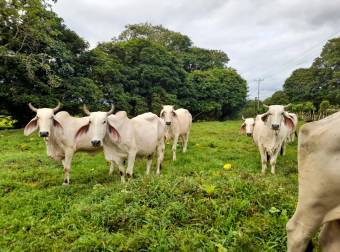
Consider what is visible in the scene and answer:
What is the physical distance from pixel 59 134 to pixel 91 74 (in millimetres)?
15706

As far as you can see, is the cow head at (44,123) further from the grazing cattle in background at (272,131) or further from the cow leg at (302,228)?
the cow leg at (302,228)

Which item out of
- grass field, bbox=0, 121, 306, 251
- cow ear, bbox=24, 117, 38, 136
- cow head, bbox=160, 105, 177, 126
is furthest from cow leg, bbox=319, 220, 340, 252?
cow head, bbox=160, 105, 177, 126

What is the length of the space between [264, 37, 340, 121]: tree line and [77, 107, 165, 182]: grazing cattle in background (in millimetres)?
29975

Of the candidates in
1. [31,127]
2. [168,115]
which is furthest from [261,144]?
[31,127]

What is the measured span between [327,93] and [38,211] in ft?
133

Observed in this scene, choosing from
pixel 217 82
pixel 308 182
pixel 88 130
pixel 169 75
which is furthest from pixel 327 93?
pixel 308 182

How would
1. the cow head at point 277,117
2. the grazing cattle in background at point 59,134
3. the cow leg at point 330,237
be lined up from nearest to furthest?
the cow leg at point 330,237
the grazing cattle in background at point 59,134
the cow head at point 277,117

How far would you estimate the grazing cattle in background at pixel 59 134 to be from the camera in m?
7.23

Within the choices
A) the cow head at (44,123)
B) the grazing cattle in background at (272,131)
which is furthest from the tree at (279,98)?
the cow head at (44,123)

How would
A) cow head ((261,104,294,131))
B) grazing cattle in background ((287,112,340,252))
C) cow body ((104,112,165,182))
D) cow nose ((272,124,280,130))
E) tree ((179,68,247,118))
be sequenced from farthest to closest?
1. tree ((179,68,247,118))
2. cow head ((261,104,294,131))
3. cow nose ((272,124,280,130))
4. cow body ((104,112,165,182))
5. grazing cattle in background ((287,112,340,252))

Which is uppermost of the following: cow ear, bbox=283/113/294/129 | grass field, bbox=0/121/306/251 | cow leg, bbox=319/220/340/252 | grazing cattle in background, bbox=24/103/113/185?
cow ear, bbox=283/113/294/129

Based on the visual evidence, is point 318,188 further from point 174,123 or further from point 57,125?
point 174,123

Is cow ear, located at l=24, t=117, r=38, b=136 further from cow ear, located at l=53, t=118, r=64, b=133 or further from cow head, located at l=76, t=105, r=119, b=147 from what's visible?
cow head, located at l=76, t=105, r=119, b=147

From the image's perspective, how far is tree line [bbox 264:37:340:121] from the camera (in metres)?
37.2
